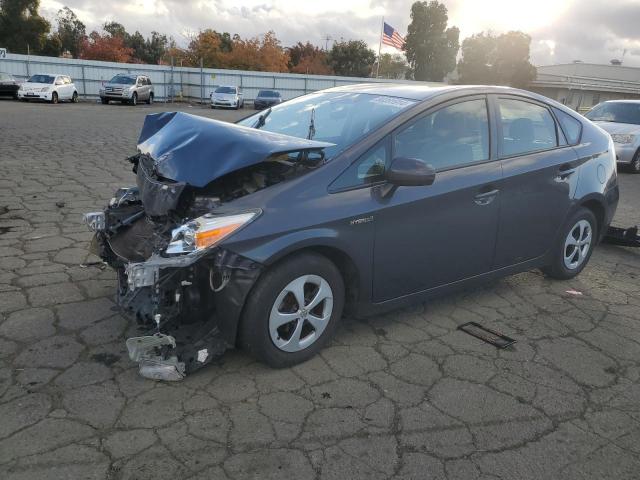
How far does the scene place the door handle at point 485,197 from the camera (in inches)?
147

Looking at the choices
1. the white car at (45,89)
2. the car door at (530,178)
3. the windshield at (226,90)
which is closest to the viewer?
the car door at (530,178)

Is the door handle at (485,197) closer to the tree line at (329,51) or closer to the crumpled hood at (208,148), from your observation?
the crumpled hood at (208,148)

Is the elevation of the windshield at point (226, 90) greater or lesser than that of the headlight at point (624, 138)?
greater

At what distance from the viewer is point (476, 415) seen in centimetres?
285

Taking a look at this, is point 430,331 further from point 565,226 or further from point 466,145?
point 565,226

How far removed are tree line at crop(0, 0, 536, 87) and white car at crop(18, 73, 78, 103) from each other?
23.9 metres

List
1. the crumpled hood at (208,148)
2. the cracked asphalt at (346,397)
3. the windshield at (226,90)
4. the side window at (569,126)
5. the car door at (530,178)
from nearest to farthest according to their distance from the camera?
the cracked asphalt at (346,397)
the crumpled hood at (208,148)
the car door at (530,178)
the side window at (569,126)
the windshield at (226,90)

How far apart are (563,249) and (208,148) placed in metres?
3.23

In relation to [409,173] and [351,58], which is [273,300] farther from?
[351,58]

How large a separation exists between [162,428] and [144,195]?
1444 millimetres

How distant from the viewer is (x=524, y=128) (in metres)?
4.20

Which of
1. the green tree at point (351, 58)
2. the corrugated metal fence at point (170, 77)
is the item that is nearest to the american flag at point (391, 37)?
the corrugated metal fence at point (170, 77)

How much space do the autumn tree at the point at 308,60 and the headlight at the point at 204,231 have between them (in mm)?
66034

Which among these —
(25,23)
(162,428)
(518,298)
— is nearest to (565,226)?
(518,298)
